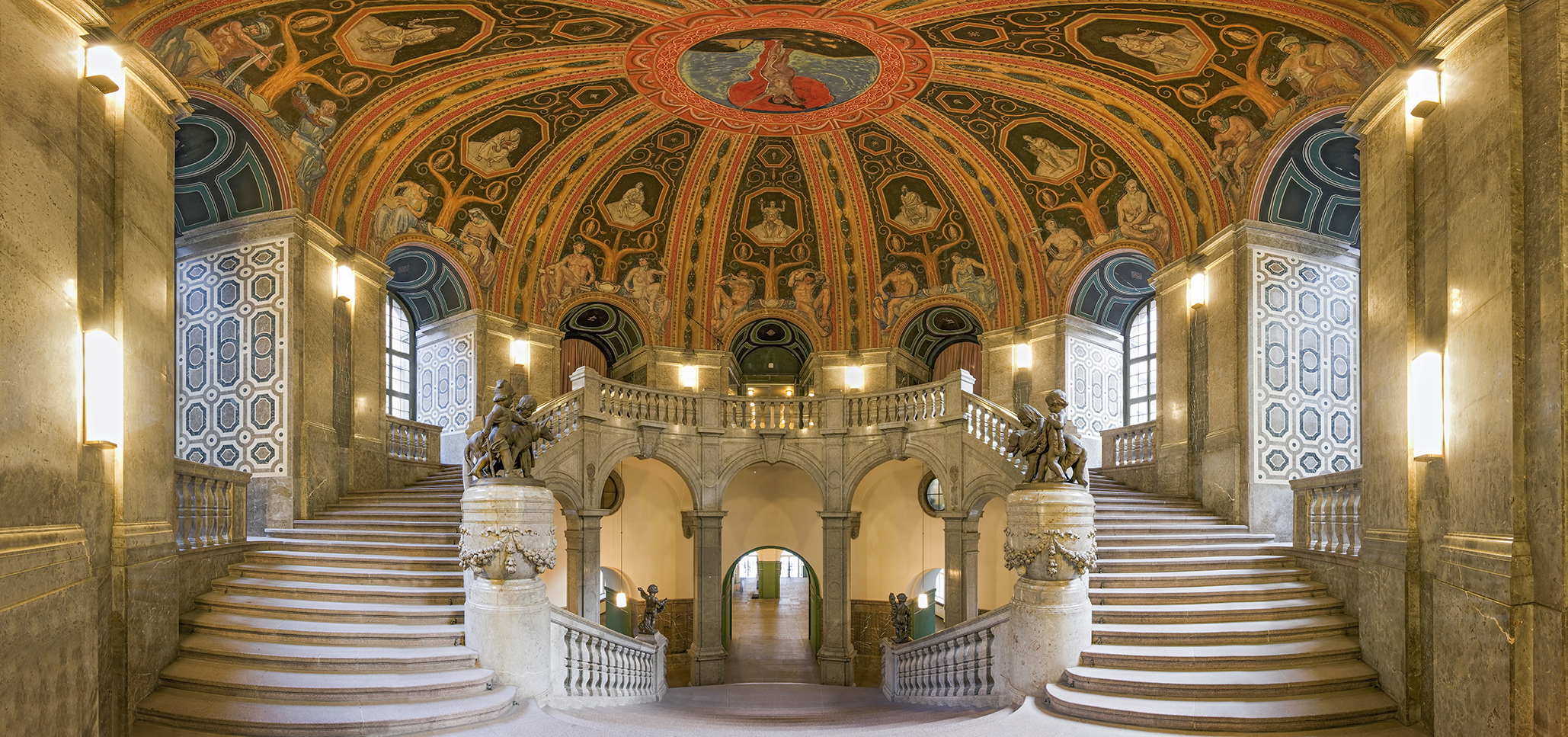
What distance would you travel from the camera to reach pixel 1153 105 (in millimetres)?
14180

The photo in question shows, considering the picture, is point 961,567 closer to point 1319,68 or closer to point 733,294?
point 733,294

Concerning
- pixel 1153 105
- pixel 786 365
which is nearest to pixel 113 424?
pixel 1153 105

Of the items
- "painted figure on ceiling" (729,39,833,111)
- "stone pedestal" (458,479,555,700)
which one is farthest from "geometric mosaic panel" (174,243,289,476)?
"painted figure on ceiling" (729,39,833,111)

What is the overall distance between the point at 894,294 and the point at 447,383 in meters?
9.02

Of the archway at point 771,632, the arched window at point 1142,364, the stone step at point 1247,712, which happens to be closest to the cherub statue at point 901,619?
the archway at point 771,632

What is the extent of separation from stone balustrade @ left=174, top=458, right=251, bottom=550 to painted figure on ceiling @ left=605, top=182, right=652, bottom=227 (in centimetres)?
951

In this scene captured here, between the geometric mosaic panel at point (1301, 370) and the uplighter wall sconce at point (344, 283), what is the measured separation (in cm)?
1288

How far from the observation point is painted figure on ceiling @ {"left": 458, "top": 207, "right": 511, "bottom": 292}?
57.2ft

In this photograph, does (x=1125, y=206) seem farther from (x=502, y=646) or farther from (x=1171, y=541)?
(x=502, y=646)

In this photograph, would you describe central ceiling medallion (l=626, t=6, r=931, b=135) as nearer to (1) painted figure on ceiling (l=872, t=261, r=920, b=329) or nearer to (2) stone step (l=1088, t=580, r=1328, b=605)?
(1) painted figure on ceiling (l=872, t=261, r=920, b=329)

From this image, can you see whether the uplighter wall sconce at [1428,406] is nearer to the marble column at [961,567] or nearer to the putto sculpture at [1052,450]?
the putto sculpture at [1052,450]

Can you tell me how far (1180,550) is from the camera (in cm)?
1166

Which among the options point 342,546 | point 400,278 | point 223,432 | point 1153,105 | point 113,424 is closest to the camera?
point 113,424

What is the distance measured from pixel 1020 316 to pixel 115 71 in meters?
15.1
